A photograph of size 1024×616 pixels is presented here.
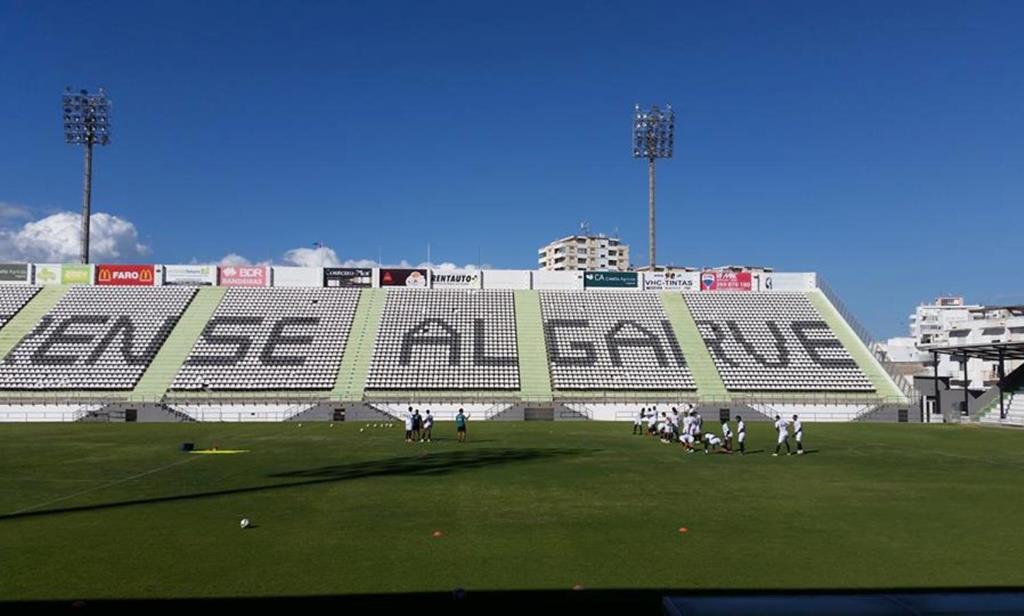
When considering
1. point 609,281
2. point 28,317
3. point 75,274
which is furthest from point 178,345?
point 609,281

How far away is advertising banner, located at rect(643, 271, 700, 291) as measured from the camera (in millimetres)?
68750

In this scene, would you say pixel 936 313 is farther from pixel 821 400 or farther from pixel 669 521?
pixel 669 521

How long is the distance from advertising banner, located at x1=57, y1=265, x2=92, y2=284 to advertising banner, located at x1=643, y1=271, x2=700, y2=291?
46898mm

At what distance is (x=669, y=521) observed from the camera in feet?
50.3

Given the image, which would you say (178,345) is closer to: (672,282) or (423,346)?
(423,346)

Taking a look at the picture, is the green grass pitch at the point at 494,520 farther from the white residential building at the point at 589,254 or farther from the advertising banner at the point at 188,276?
the white residential building at the point at 589,254

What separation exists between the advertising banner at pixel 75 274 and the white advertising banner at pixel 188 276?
619 centimetres

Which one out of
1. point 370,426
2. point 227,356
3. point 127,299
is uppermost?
point 127,299

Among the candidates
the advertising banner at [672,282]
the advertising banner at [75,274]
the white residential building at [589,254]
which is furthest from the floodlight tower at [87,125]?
the white residential building at [589,254]

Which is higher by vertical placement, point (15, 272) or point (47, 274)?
point (15, 272)

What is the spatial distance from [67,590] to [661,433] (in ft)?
92.4

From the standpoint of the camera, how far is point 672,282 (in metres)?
69.1

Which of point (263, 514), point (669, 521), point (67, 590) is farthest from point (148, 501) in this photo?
point (669, 521)

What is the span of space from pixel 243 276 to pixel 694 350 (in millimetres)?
37781
